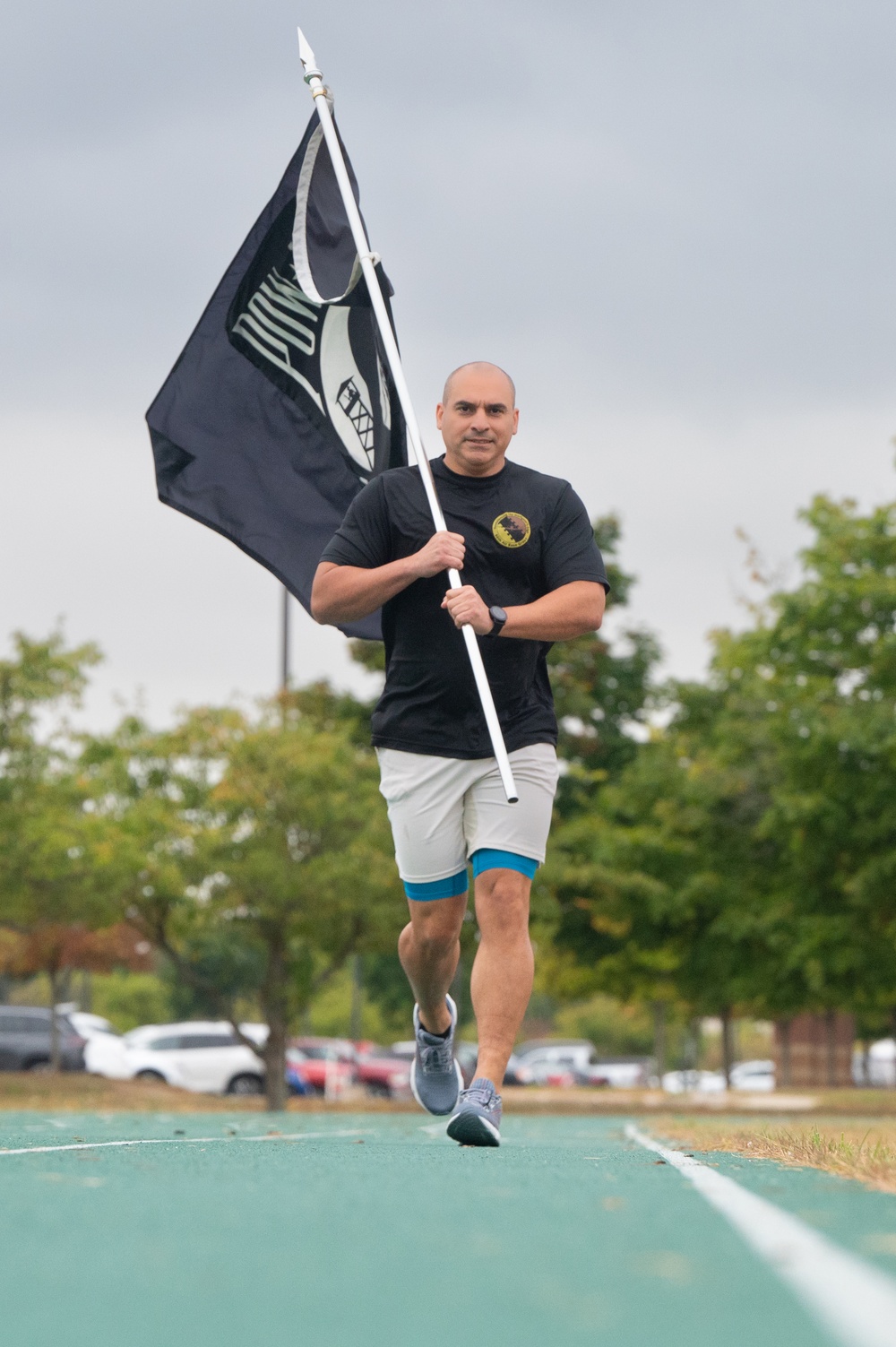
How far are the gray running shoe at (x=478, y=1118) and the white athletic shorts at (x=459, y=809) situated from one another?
2.95ft

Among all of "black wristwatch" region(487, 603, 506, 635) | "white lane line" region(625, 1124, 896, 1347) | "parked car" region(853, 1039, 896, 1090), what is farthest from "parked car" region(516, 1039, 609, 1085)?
"white lane line" region(625, 1124, 896, 1347)

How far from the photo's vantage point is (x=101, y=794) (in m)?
26.2

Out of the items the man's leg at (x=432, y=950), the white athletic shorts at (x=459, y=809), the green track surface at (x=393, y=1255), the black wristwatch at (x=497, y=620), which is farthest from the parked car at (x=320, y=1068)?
the green track surface at (x=393, y=1255)

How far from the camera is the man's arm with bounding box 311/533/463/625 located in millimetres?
6234

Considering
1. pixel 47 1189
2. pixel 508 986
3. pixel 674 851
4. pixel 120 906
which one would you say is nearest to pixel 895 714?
pixel 674 851

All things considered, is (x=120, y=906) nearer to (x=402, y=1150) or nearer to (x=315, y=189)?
(x=315, y=189)

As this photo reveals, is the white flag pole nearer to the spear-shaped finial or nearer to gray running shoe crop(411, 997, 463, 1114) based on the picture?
the spear-shaped finial

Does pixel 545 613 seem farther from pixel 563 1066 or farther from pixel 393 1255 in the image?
pixel 563 1066

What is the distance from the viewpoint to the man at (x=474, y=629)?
6.34 m

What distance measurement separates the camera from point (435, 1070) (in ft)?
23.7

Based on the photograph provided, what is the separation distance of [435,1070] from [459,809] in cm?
129

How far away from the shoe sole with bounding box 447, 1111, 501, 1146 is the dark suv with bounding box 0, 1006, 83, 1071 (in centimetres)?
3126

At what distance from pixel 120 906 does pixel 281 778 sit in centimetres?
303

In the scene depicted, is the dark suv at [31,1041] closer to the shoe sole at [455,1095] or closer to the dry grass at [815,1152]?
the shoe sole at [455,1095]
